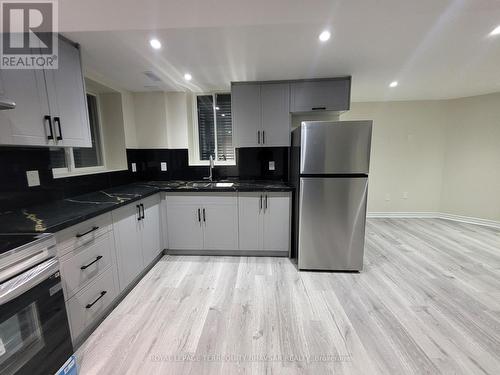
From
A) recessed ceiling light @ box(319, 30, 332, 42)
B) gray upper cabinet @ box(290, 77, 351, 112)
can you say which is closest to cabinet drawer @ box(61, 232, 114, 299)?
recessed ceiling light @ box(319, 30, 332, 42)

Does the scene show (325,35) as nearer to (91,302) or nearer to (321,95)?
(321,95)

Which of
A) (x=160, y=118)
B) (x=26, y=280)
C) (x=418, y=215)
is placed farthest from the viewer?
(x=418, y=215)

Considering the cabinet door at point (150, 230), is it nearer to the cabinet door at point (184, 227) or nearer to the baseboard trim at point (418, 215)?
the cabinet door at point (184, 227)

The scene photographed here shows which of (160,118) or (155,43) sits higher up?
(155,43)

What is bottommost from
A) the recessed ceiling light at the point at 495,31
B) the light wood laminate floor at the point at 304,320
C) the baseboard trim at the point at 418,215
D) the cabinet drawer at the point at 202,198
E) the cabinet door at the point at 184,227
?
the light wood laminate floor at the point at 304,320

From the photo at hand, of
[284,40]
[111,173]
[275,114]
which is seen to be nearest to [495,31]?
[284,40]

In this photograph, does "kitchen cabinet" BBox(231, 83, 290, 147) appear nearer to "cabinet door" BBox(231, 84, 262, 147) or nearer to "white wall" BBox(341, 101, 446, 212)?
"cabinet door" BBox(231, 84, 262, 147)

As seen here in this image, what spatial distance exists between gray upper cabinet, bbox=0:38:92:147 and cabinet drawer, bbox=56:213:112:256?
2.22 ft

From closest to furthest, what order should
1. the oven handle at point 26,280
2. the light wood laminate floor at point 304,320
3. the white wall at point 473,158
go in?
the oven handle at point 26,280, the light wood laminate floor at point 304,320, the white wall at point 473,158

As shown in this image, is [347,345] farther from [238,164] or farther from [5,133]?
[5,133]

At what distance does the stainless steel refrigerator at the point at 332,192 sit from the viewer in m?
2.21

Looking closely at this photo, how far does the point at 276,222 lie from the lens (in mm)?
2703

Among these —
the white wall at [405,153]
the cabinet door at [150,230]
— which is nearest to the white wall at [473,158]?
the white wall at [405,153]

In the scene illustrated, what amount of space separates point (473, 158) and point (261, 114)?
13.2ft
